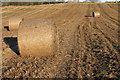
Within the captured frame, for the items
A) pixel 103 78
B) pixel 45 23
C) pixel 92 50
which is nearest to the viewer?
pixel 103 78

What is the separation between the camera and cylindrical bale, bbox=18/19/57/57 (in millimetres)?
6367

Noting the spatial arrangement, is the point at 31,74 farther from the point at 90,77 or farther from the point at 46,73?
the point at 90,77

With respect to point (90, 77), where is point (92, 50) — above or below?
above

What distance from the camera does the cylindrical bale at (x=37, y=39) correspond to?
6367 mm

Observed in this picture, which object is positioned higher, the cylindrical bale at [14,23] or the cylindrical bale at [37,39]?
the cylindrical bale at [14,23]

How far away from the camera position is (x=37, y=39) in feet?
20.9

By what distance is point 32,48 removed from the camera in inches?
253

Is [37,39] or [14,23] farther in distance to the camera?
[14,23]

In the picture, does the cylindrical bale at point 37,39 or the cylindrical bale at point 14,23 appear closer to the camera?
the cylindrical bale at point 37,39

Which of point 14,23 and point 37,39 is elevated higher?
point 14,23

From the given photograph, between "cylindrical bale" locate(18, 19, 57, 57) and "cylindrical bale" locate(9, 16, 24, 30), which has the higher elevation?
"cylindrical bale" locate(9, 16, 24, 30)

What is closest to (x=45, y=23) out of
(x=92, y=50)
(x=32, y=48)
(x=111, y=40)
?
(x=32, y=48)

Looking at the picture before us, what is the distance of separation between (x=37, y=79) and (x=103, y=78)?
7.01ft

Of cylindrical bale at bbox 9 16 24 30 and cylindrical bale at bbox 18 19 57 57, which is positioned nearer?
cylindrical bale at bbox 18 19 57 57
